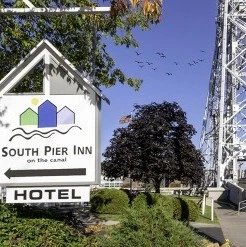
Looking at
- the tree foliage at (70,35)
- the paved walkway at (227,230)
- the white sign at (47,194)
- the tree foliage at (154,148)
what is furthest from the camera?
the tree foliage at (154,148)

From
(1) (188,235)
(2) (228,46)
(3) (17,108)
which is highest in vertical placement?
(2) (228,46)

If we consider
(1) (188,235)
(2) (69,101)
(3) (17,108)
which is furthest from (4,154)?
(1) (188,235)

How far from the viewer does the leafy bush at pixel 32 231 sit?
705cm

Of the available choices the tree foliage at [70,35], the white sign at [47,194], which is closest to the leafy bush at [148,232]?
the white sign at [47,194]

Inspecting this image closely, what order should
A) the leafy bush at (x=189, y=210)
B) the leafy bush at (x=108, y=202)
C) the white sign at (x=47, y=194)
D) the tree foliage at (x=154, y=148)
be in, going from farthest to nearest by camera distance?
the tree foliage at (x=154, y=148) < the leafy bush at (x=108, y=202) < the leafy bush at (x=189, y=210) < the white sign at (x=47, y=194)

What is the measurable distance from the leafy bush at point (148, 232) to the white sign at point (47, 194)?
0.65m

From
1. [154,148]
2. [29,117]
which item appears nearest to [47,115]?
[29,117]

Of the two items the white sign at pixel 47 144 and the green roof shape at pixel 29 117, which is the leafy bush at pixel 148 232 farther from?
the green roof shape at pixel 29 117

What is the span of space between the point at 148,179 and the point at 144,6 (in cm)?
2678

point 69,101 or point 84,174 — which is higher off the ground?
point 69,101

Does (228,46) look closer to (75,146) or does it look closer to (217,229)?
(217,229)

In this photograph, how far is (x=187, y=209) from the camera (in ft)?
75.0

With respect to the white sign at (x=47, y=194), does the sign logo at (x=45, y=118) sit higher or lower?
higher

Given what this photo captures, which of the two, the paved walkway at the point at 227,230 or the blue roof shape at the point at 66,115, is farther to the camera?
the paved walkway at the point at 227,230
